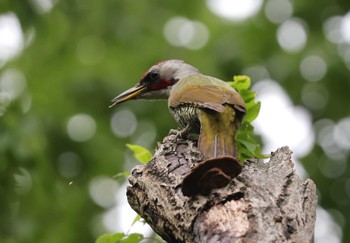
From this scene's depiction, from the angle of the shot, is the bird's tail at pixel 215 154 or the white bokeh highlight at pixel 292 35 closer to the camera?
the bird's tail at pixel 215 154

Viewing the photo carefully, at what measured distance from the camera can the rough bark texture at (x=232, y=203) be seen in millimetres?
4199

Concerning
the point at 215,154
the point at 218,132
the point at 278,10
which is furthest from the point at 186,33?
the point at 215,154

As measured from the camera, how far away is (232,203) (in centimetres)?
446

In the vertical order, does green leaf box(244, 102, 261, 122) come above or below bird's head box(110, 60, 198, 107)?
above

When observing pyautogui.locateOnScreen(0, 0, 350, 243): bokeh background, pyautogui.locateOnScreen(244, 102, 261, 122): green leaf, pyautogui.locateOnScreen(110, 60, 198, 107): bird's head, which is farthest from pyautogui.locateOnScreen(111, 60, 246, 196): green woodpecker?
pyautogui.locateOnScreen(0, 0, 350, 243): bokeh background

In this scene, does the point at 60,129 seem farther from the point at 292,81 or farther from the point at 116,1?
the point at 292,81

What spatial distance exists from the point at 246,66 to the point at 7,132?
18.2ft

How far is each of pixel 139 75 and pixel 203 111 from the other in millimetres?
6955

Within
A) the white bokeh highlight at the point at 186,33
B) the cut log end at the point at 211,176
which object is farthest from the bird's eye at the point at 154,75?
the white bokeh highlight at the point at 186,33

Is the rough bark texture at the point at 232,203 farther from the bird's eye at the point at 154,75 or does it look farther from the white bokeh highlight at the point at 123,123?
the white bokeh highlight at the point at 123,123

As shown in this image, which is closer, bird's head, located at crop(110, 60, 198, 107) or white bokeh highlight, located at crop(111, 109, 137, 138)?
bird's head, located at crop(110, 60, 198, 107)

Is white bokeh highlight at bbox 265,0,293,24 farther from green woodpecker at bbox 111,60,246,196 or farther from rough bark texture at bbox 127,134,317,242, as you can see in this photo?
rough bark texture at bbox 127,134,317,242

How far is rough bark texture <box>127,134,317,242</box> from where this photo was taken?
4199 millimetres

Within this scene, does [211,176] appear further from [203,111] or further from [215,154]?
[203,111]
